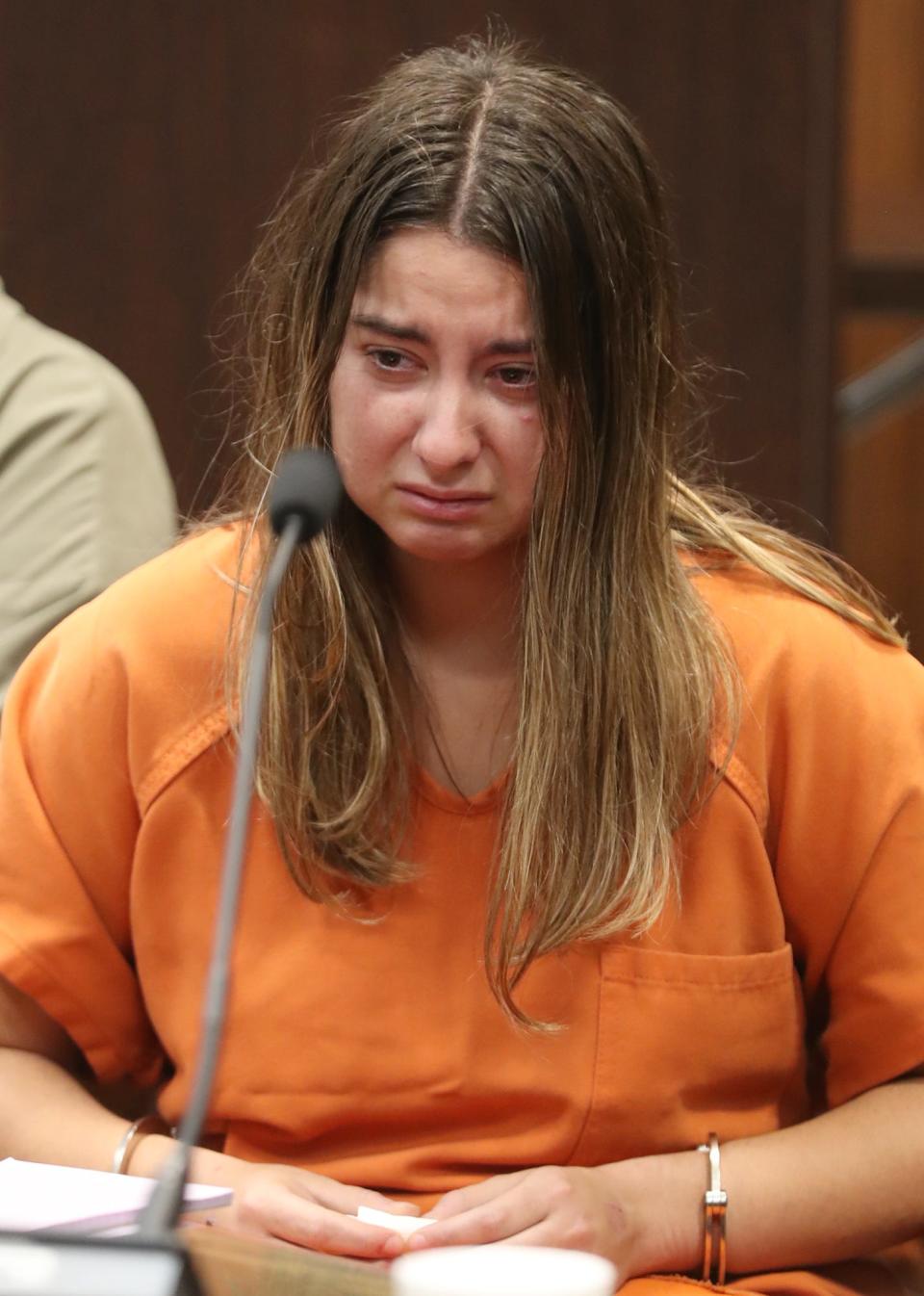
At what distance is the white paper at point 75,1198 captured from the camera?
1.06 metres

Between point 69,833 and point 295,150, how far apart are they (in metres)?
1.60

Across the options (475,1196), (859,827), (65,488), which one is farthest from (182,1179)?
(65,488)

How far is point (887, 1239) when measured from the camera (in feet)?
4.34

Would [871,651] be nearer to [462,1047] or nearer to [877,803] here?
[877,803]

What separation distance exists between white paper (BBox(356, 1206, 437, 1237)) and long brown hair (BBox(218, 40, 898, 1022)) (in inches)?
6.7

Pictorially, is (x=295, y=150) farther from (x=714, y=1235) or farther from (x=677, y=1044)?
(x=714, y=1235)

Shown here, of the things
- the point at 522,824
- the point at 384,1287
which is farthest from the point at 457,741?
the point at 384,1287

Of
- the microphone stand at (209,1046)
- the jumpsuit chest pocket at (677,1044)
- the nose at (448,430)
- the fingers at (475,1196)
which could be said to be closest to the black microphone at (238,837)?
the microphone stand at (209,1046)

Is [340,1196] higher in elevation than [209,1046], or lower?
lower

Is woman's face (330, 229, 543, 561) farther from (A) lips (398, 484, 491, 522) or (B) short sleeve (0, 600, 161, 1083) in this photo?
(B) short sleeve (0, 600, 161, 1083)

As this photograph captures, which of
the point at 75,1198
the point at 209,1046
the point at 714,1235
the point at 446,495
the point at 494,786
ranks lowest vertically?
the point at 714,1235

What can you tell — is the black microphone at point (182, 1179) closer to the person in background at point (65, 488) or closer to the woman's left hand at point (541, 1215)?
the woman's left hand at point (541, 1215)

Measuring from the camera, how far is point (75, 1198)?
1.10m

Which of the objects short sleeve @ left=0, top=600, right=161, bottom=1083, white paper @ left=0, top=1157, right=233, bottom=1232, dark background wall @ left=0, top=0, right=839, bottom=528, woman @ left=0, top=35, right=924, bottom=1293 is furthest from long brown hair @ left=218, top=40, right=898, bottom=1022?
dark background wall @ left=0, top=0, right=839, bottom=528
